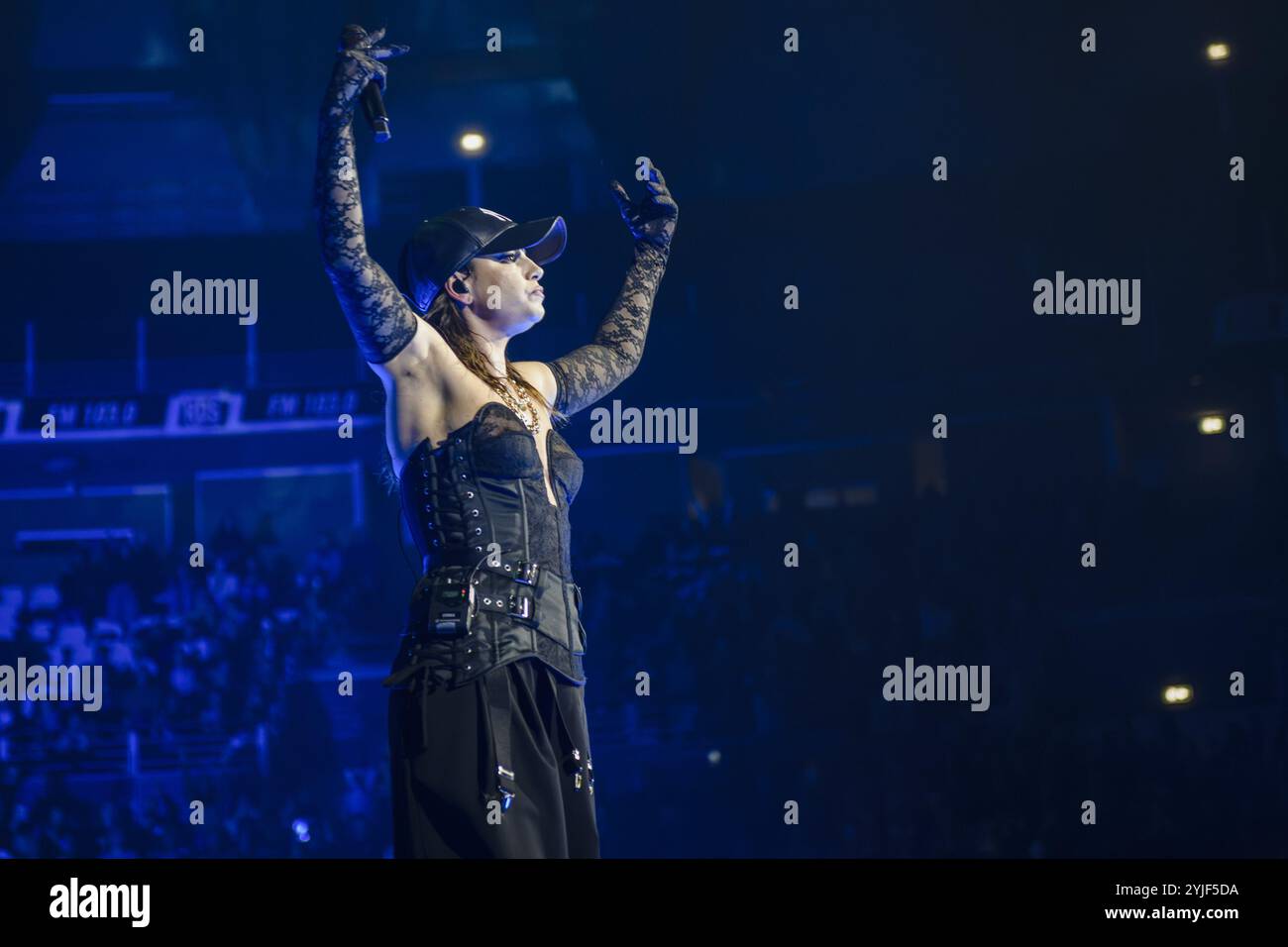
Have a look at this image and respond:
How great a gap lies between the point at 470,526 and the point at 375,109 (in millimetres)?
851

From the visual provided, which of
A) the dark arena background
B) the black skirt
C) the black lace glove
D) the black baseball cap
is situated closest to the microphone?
the black baseball cap

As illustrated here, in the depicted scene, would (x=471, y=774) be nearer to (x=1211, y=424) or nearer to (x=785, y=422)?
(x=785, y=422)

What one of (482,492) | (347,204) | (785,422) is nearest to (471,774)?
(482,492)

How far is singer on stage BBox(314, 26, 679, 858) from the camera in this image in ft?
8.20

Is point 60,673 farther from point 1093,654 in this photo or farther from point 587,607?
point 1093,654

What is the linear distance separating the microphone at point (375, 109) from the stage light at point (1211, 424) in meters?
3.81

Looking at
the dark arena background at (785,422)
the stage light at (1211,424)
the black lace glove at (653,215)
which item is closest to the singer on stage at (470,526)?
the black lace glove at (653,215)

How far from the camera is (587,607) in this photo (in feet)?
16.5

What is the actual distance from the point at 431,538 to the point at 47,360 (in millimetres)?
3311

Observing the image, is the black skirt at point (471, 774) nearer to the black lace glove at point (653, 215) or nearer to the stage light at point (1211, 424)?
the black lace glove at point (653, 215)

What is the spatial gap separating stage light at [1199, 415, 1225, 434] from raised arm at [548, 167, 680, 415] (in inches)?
115

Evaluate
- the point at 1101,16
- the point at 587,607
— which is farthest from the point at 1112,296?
the point at 587,607

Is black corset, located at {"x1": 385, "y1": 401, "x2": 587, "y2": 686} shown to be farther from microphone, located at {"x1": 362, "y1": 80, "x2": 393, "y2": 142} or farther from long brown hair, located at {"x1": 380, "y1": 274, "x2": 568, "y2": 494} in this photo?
microphone, located at {"x1": 362, "y1": 80, "x2": 393, "y2": 142}
